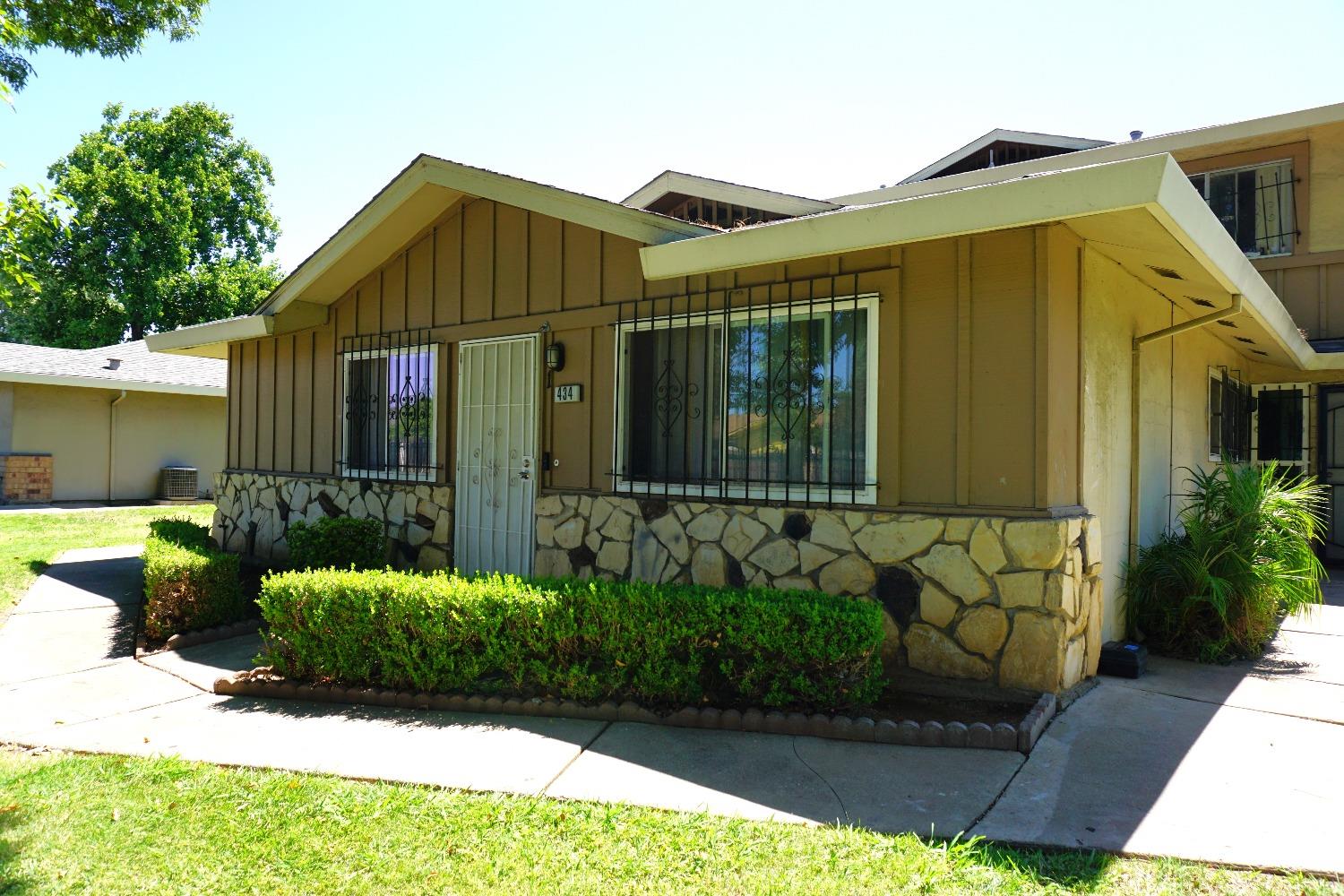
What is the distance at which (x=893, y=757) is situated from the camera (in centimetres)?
366

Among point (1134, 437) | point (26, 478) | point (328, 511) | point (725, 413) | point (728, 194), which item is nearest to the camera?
point (725, 413)

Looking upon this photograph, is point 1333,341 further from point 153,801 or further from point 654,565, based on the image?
point 153,801

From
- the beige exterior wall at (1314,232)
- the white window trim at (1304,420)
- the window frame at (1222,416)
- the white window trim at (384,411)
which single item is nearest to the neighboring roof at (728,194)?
A: the white window trim at (384,411)

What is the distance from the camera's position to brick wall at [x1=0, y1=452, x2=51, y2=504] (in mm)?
15070

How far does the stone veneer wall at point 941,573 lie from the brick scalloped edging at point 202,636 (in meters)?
3.40

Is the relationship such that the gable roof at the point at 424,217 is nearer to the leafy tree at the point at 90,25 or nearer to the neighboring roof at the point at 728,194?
the neighboring roof at the point at 728,194

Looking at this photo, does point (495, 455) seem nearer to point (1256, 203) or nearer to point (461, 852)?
point (461, 852)

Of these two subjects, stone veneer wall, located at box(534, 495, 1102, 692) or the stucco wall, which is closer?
stone veneer wall, located at box(534, 495, 1102, 692)

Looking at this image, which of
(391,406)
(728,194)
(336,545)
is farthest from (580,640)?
(728,194)

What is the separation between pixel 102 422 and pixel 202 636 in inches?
517

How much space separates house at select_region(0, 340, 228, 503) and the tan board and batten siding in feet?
35.7

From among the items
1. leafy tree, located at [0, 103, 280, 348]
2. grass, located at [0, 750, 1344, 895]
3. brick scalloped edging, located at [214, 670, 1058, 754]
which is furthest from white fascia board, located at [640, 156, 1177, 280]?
leafy tree, located at [0, 103, 280, 348]

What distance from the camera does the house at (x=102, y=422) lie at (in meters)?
15.3

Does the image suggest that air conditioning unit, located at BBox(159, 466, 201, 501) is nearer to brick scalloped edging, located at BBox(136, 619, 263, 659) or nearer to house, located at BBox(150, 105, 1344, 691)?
house, located at BBox(150, 105, 1344, 691)
